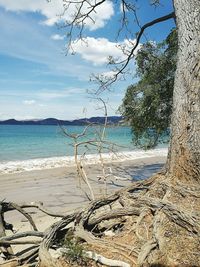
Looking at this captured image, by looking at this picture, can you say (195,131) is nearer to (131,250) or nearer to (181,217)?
(181,217)

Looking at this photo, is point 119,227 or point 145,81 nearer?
point 119,227

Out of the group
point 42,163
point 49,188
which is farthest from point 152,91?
point 42,163

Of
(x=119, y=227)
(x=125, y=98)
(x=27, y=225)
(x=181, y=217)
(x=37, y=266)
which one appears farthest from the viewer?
(x=125, y=98)

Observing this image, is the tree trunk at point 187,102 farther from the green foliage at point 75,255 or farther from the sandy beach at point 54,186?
the sandy beach at point 54,186

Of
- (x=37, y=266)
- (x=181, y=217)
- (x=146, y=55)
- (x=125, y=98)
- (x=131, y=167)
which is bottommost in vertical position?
(x=131, y=167)

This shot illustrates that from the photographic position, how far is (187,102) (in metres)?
5.03

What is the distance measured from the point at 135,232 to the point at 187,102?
2.02 meters

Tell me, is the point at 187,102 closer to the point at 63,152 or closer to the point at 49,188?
the point at 49,188

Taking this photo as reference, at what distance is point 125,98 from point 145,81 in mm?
941

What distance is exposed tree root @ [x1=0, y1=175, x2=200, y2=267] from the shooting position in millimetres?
3807

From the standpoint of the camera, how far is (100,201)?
492 centimetres

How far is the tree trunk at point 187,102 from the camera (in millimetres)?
4879

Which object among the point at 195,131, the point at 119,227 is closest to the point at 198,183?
the point at 195,131

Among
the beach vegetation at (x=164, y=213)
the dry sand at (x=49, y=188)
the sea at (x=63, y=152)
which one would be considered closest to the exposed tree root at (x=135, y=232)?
the beach vegetation at (x=164, y=213)
